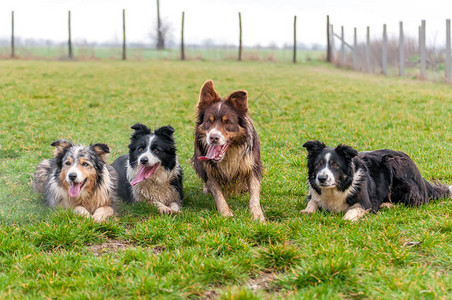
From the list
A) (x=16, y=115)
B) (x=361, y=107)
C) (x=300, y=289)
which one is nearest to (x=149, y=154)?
(x=300, y=289)

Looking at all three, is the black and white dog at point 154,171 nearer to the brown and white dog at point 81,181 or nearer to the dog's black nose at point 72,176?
the brown and white dog at point 81,181

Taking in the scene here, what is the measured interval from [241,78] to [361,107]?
9299 millimetres

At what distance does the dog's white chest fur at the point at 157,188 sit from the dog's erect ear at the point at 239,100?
135 cm

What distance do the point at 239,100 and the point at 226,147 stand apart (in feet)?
2.21

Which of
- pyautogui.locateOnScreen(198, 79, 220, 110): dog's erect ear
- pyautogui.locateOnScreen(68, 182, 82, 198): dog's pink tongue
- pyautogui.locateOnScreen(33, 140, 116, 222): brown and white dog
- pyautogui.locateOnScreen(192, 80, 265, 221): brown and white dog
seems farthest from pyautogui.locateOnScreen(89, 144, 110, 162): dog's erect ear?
pyautogui.locateOnScreen(198, 79, 220, 110): dog's erect ear

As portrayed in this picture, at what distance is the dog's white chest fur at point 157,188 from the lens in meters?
6.55

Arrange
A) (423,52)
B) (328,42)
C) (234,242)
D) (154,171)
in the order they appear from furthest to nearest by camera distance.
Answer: (328,42) < (423,52) < (154,171) < (234,242)

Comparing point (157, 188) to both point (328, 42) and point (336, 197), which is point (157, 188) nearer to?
point (336, 197)

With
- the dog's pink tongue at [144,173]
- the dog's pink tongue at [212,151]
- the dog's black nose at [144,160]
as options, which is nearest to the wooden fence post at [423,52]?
the dog's pink tongue at [212,151]

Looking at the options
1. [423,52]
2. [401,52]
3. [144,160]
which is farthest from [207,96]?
[401,52]

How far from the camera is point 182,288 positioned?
388 centimetres

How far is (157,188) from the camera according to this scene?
21.6 feet

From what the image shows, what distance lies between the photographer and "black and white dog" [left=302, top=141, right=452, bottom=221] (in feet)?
19.0

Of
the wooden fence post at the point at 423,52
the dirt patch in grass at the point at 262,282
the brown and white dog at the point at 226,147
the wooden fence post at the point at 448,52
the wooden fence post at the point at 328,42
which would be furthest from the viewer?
the wooden fence post at the point at 328,42
